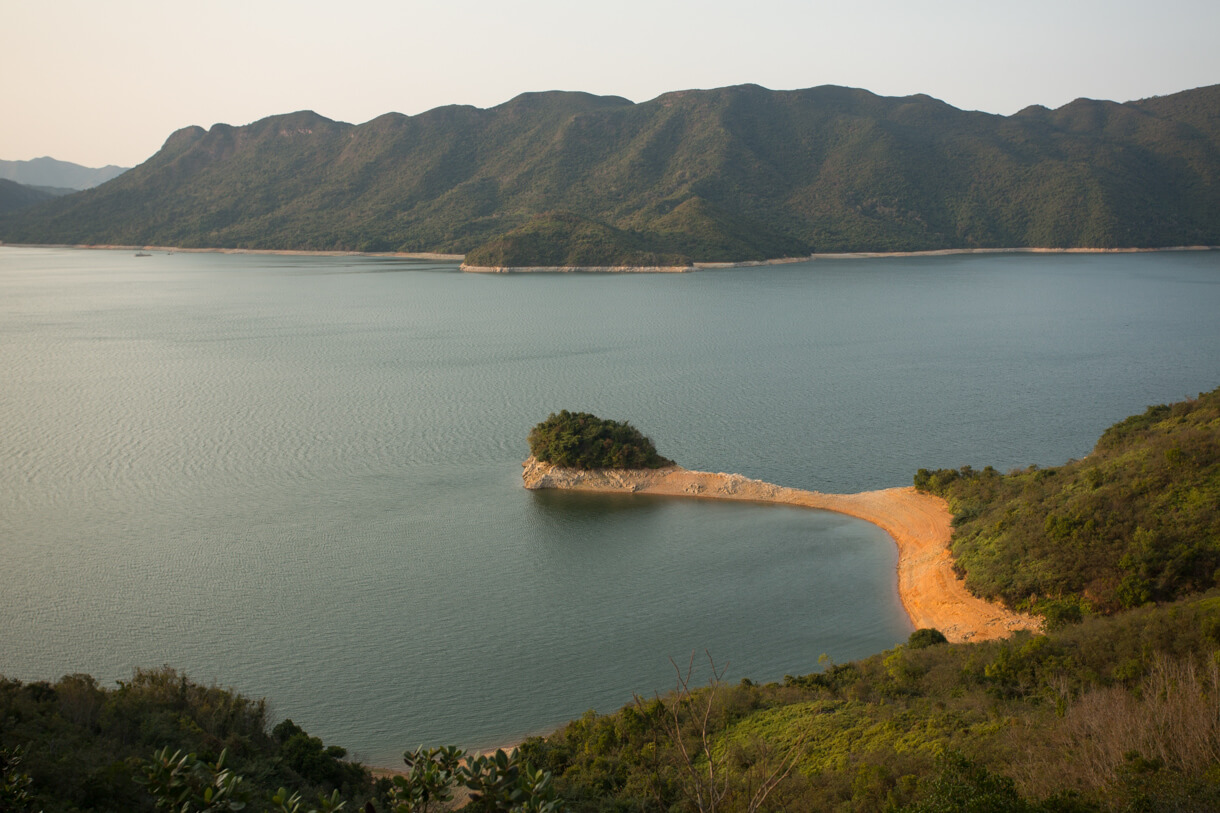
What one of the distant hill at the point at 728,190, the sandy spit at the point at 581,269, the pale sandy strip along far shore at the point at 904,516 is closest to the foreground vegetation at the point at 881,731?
the pale sandy strip along far shore at the point at 904,516

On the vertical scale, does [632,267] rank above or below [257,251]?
below

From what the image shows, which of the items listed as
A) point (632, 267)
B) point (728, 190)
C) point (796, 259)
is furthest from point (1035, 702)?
point (728, 190)

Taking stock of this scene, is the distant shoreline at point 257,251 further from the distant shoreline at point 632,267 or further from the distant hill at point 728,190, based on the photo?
the distant hill at point 728,190

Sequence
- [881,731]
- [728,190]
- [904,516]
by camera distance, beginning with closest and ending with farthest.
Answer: [881,731] < [904,516] < [728,190]

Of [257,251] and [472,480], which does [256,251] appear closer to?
[257,251]

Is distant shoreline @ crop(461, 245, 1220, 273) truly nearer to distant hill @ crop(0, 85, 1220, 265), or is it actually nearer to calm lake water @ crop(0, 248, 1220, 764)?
distant hill @ crop(0, 85, 1220, 265)

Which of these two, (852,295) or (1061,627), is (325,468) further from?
(852,295)

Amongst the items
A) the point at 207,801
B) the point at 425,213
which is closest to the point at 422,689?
the point at 207,801
